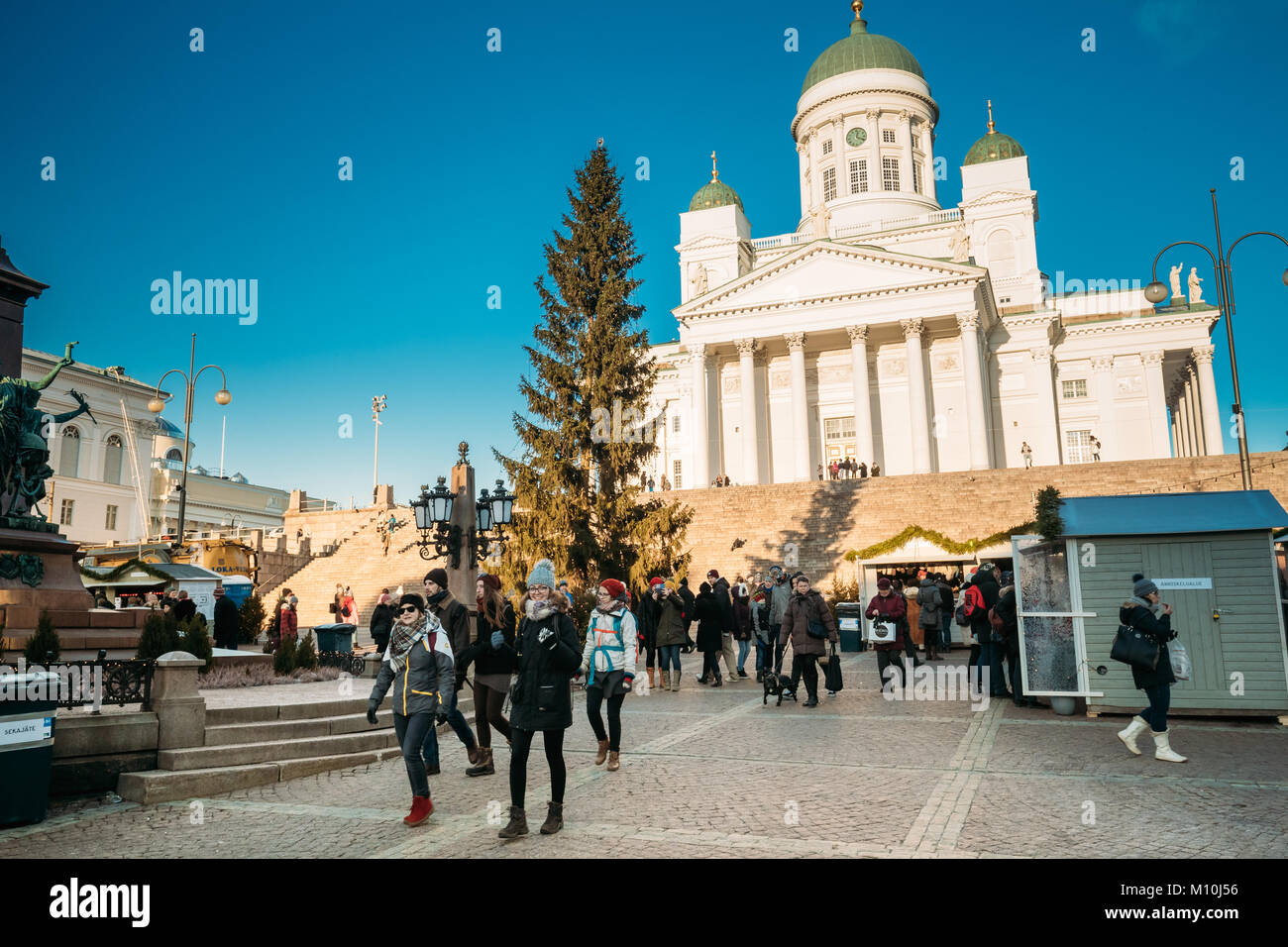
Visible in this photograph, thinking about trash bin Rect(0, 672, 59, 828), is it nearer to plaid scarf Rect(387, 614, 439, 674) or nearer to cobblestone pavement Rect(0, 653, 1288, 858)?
cobblestone pavement Rect(0, 653, 1288, 858)

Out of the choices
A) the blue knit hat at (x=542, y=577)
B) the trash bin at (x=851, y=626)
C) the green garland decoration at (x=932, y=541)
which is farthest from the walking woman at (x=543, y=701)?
the green garland decoration at (x=932, y=541)

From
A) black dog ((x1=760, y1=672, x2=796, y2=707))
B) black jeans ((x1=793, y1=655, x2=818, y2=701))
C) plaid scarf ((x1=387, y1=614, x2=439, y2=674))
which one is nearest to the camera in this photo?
plaid scarf ((x1=387, y1=614, x2=439, y2=674))

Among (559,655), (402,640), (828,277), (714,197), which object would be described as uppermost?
(714,197)

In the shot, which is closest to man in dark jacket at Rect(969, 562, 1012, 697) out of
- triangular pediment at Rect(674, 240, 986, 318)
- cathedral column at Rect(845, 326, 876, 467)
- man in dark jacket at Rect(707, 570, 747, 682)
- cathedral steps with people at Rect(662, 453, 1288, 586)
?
man in dark jacket at Rect(707, 570, 747, 682)

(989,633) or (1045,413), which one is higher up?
(1045,413)

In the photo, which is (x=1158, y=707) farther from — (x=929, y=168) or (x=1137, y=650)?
(x=929, y=168)

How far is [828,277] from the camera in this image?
1833 inches

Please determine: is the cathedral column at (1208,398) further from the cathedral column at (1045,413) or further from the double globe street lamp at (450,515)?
the double globe street lamp at (450,515)

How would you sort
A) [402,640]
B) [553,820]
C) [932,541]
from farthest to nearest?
[932,541] < [402,640] < [553,820]

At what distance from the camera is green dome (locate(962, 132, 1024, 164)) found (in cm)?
5603

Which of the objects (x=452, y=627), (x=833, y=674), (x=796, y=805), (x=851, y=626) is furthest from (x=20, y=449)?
(x=851, y=626)

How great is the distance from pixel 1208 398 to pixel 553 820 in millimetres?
56897

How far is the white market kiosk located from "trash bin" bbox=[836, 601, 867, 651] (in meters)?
10.8
